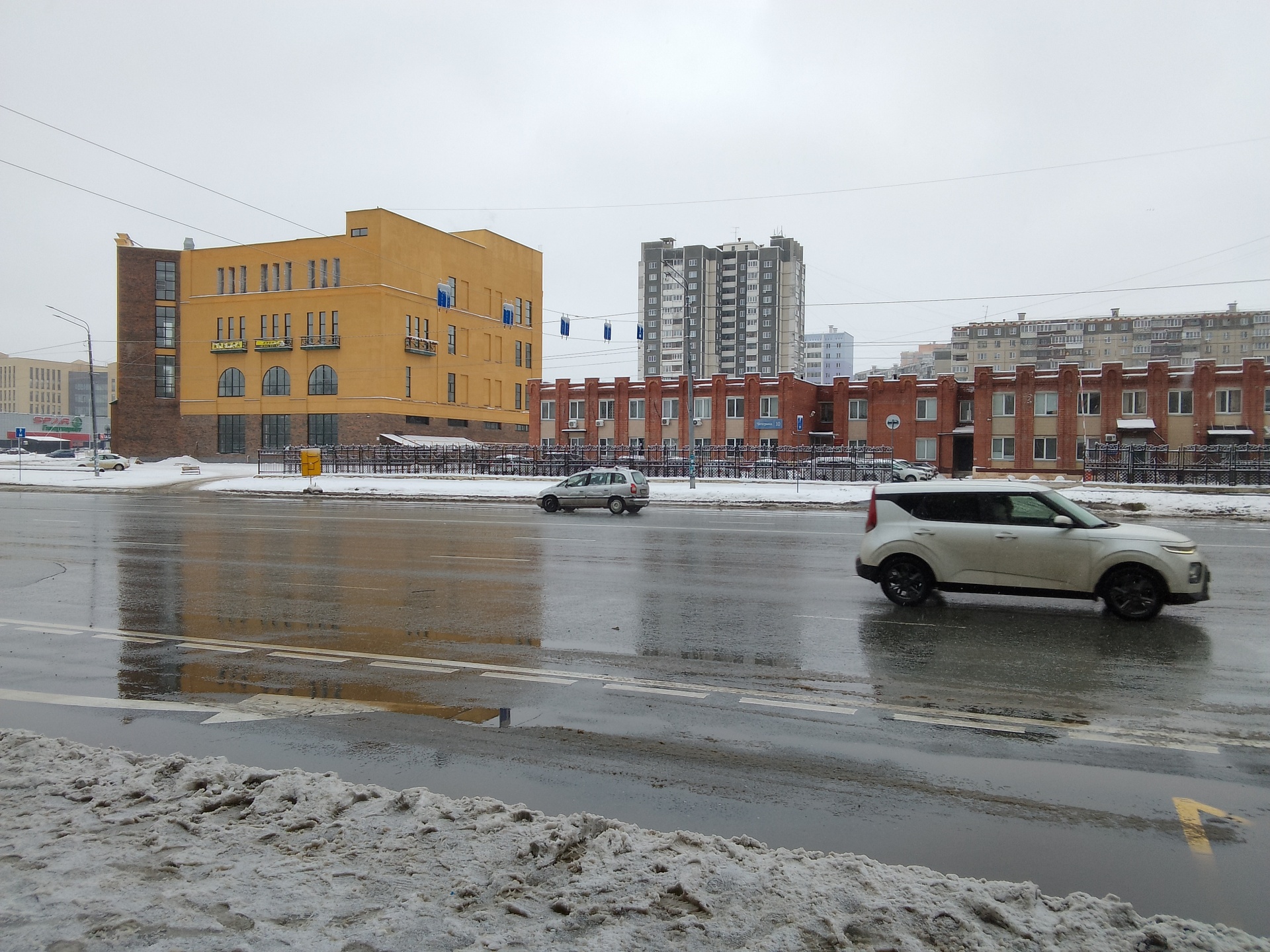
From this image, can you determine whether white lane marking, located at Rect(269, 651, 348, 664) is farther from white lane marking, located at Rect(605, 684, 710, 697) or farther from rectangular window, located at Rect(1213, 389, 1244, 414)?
rectangular window, located at Rect(1213, 389, 1244, 414)

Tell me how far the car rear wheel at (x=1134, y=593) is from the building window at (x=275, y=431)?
68086 mm

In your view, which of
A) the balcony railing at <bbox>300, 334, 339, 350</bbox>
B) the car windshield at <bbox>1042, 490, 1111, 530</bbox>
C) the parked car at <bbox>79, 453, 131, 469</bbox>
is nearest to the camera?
the car windshield at <bbox>1042, 490, 1111, 530</bbox>

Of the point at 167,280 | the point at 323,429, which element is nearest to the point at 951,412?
the point at 323,429

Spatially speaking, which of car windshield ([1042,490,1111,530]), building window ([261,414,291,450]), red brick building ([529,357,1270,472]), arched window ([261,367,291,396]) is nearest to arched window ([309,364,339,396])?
arched window ([261,367,291,396])

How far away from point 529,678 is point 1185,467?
136 feet

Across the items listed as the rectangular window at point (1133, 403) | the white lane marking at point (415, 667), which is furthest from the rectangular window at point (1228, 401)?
the white lane marking at point (415, 667)

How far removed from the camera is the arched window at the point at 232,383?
232 ft

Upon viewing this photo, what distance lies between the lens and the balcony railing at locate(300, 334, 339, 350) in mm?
67000

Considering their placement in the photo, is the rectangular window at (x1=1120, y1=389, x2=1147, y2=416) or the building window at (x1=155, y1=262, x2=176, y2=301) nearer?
the rectangular window at (x1=1120, y1=389, x2=1147, y2=416)

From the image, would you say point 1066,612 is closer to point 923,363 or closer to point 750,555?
point 750,555

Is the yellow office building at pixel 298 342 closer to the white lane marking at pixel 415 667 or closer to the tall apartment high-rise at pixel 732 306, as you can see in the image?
the white lane marking at pixel 415 667

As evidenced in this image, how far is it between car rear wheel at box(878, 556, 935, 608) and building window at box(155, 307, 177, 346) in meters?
76.9

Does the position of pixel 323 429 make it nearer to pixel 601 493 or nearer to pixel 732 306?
pixel 601 493

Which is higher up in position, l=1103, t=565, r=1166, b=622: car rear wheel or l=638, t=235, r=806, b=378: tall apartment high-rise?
l=638, t=235, r=806, b=378: tall apartment high-rise
